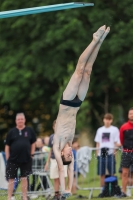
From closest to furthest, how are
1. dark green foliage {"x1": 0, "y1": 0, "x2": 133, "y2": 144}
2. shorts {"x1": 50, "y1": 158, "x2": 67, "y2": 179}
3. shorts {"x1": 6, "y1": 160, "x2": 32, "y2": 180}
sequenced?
shorts {"x1": 6, "y1": 160, "x2": 32, "y2": 180}
shorts {"x1": 50, "y1": 158, "x2": 67, "y2": 179}
dark green foliage {"x1": 0, "y1": 0, "x2": 133, "y2": 144}

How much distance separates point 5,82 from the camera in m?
30.2

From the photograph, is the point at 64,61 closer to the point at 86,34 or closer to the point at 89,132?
the point at 86,34

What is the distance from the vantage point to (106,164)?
17.0m

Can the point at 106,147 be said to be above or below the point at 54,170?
above

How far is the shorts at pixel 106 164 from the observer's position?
1694 cm

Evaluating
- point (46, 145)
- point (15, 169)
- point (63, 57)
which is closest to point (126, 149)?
point (15, 169)

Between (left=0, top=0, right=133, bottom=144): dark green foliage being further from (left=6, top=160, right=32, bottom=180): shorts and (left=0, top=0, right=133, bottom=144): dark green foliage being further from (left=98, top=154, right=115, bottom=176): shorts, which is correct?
(left=6, top=160, right=32, bottom=180): shorts

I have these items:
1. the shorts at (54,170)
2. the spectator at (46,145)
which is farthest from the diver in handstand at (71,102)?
the spectator at (46,145)

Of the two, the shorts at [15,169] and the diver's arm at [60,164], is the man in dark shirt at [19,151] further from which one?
the diver's arm at [60,164]

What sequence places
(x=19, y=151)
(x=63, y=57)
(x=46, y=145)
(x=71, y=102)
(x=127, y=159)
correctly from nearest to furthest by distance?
1. (x=71, y=102)
2. (x=19, y=151)
3. (x=127, y=159)
4. (x=46, y=145)
5. (x=63, y=57)

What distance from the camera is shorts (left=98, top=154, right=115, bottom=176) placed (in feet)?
Result: 55.6

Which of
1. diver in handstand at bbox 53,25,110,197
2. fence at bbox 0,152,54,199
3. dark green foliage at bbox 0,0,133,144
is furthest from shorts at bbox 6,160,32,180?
dark green foliage at bbox 0,0,133,144

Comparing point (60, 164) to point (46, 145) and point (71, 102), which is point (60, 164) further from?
point (46, 145)

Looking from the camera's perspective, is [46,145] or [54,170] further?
[46,145]
